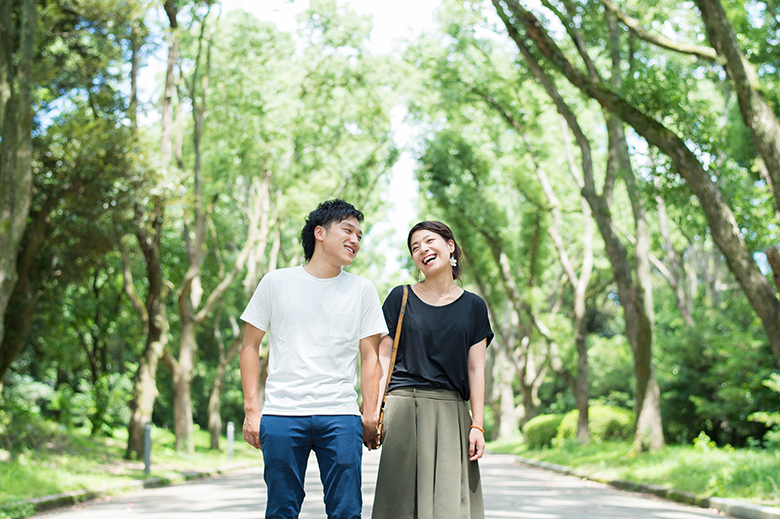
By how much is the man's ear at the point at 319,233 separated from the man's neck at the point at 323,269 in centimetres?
11

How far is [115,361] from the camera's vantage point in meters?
33.8

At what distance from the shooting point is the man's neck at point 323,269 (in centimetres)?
388

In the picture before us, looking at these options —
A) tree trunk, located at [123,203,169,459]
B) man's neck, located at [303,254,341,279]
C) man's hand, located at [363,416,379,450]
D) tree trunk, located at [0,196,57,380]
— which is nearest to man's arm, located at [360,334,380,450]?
man's hand, located at [363,416,379,450]

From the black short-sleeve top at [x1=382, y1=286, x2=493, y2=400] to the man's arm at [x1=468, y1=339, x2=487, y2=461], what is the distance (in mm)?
37

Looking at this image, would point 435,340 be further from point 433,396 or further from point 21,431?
point 21,431

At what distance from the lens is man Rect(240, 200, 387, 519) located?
3555 mm

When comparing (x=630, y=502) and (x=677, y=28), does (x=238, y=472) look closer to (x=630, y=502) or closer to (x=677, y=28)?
(x=630, y=502)

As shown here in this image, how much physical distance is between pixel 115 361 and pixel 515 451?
18144mm

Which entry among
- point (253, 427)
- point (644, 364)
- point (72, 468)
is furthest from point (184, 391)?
point (253, 427)

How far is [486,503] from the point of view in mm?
9938

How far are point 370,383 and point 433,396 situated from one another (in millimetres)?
409

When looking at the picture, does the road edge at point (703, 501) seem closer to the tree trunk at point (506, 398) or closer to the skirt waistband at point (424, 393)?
the skirt waistband at point (424, 393)

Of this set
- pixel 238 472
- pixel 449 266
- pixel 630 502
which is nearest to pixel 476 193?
pixel 238 472

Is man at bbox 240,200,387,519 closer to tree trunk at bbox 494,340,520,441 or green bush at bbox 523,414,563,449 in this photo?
green bush at bbox 523,414,563,449
